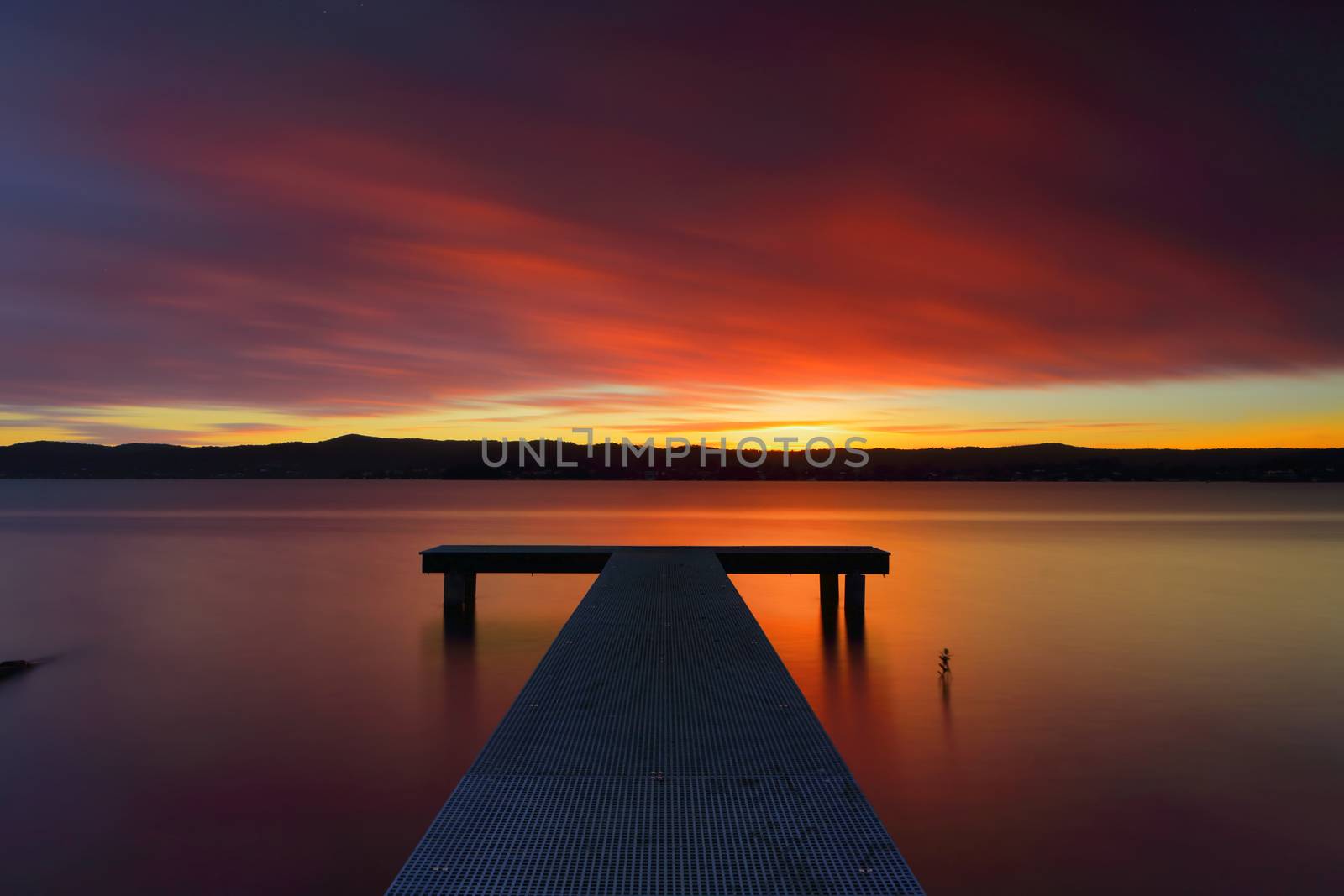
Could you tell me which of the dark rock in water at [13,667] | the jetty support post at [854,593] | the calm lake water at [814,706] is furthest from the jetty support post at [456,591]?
the jetty support post at [854,593]

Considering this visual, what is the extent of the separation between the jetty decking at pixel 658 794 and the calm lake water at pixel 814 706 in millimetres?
2452

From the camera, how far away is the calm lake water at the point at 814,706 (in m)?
7.58

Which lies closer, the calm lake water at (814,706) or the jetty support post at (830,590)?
the calm lake water at (814,706)

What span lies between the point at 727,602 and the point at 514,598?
1061 centimetres

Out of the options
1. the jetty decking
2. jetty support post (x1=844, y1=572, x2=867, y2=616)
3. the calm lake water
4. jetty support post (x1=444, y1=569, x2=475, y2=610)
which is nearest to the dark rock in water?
the calm lake water

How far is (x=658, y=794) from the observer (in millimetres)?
4789

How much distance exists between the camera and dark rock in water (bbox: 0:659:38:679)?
13.7 m

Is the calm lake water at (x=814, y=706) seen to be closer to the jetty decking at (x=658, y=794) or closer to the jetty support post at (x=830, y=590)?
the jetty support post at (x=830, y=590)

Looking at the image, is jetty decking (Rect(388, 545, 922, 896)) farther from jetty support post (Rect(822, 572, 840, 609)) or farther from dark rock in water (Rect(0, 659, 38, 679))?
dark rock in water (Rect(0, 659, 38, 679))

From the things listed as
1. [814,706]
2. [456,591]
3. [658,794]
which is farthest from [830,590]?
[658,794]

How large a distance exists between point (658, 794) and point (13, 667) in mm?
14742

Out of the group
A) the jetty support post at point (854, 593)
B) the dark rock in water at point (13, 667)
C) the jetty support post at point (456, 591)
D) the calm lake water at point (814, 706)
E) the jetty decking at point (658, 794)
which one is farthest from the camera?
the jetty support post at point (456, 591)

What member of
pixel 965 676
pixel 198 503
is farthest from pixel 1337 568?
pixel 198 503

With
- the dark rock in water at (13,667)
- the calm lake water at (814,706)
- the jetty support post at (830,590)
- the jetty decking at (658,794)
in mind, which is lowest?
the calm lake water at (814,706)
